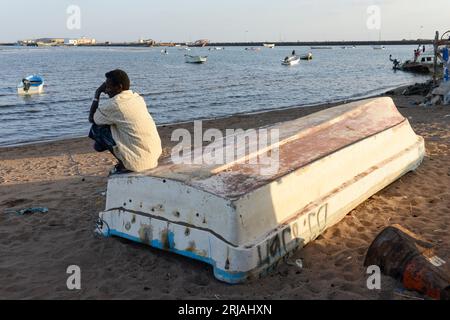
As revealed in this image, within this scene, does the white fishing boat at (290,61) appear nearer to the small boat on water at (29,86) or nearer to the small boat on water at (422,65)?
the small boat on water at (422,65)

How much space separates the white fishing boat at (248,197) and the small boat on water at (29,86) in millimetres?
22438

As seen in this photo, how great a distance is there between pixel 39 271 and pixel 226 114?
49.5 ft

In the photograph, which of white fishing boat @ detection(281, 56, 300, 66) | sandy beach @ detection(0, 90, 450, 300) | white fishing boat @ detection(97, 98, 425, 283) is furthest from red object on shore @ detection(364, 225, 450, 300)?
white fishing boat @ detection(281, 56, 300, 66)

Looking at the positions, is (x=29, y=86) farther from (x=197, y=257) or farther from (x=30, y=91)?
(x=197, y=257)

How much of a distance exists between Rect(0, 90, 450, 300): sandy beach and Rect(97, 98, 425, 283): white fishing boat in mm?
144

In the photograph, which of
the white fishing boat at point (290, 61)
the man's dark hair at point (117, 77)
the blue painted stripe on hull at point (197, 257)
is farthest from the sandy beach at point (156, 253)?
the white fishing boat at point (290, 61)

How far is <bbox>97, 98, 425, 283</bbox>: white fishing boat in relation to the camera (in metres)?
3.78

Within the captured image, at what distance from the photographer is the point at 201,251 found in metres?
3.95

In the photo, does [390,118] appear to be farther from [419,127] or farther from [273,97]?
[273,97]

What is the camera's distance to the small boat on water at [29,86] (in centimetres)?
2489
